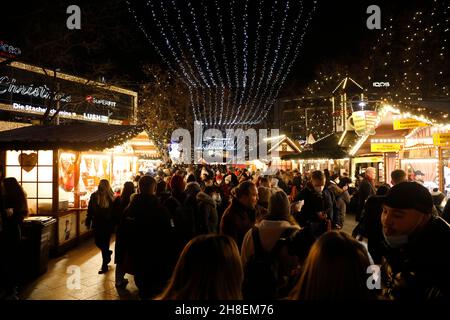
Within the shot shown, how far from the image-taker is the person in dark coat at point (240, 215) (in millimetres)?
4234

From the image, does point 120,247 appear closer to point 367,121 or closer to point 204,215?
point 204,215

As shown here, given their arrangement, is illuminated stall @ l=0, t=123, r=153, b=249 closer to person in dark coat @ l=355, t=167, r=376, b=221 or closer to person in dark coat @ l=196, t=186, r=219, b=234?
person in dark coat @ l=196, t=186, r=219, b=234

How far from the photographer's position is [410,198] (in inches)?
95.0

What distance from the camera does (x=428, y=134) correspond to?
30.7ft

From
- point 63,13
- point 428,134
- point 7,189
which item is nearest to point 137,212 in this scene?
point 7,189

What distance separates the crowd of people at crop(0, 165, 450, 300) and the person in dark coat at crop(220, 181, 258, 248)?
0.04 ft

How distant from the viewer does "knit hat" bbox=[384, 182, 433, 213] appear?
7.79 ft

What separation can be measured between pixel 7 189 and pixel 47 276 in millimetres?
2004

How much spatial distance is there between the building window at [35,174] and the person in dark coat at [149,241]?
4858mm

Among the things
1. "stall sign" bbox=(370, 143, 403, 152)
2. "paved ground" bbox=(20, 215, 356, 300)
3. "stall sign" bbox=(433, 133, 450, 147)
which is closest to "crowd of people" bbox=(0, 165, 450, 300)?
"paved ground" bbox=(20, 215, 356, 300)

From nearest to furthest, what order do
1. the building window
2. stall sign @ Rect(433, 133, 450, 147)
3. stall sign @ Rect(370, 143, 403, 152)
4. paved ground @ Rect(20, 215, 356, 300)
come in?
paved ground @ Rect(20, 215, 356, 300)
stall sign @ Rect(433, 133, 450, 147)
the building window
stall sign @ Rect(370, 143, 403, 152)

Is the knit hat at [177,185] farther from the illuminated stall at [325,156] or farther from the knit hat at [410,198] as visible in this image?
the illuminated stall at [325,156]

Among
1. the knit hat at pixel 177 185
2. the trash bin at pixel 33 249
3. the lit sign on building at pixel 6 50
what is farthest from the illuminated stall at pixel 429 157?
the lit sign on building at pixel 6 50
